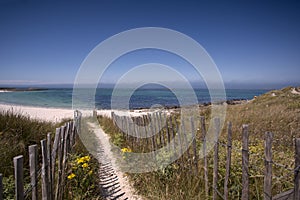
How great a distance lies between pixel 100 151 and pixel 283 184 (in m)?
6.09

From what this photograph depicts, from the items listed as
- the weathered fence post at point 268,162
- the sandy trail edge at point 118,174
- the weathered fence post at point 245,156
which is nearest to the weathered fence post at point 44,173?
the sandy trail edge at point 118,174

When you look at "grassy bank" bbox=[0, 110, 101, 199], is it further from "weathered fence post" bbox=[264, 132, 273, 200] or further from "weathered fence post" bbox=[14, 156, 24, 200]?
"weathered fence post" bbox=[264, 132, 273, 200]

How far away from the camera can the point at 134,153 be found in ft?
20.8

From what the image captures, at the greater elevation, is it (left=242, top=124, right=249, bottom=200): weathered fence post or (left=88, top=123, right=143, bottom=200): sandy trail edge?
(left=242, top=124, right=249, bottom=200): weathered fence post

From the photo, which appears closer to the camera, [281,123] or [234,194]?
[234,194]

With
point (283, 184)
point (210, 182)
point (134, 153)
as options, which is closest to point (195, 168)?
point (210, 182)

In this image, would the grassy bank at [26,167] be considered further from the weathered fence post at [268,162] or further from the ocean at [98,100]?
the ocean at [98,100]

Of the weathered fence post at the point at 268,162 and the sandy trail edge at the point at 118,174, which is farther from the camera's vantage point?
the sandy trail edge at the point at 118,174

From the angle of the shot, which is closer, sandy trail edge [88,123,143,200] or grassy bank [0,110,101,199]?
grassy bank [0,110,101,199]

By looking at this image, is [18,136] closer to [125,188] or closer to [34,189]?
[125,188]

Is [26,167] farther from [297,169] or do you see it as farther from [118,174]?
[297,169]

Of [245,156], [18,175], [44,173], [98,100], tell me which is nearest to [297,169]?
[245,156]

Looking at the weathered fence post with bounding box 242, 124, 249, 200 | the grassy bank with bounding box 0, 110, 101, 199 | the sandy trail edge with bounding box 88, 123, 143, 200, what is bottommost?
the sandy trail edge with bounding box 88, 123, 143, 200

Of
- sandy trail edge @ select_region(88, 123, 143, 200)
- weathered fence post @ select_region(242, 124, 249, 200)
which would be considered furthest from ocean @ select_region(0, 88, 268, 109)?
weathered fence post @ select_region(242, 124, 249, 200)
